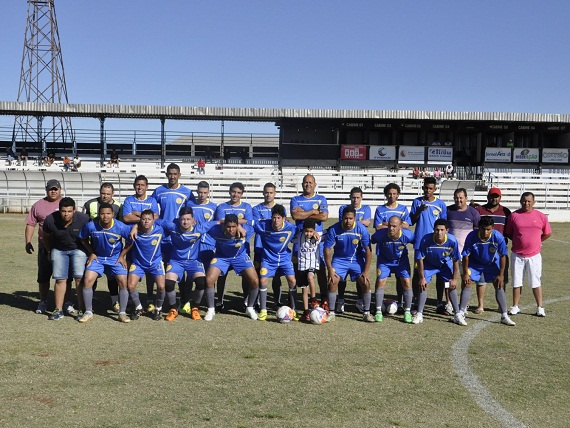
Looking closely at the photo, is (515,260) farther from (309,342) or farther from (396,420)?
(396,420)

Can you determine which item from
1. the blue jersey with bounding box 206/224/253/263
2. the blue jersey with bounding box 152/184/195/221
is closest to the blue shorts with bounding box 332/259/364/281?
the blue jersey with bounding box 206/224/253/263

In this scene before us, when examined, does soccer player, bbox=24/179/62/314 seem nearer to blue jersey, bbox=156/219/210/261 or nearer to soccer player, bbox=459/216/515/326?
blue jersey, bbox=156/219/210/261

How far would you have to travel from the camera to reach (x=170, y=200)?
33.1ft

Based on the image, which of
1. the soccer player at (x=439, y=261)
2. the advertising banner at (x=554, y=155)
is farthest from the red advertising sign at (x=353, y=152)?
the soccer player at (x=439, y=261)

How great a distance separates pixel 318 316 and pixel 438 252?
1992 millimetres

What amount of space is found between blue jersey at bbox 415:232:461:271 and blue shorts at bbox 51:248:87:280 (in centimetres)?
480

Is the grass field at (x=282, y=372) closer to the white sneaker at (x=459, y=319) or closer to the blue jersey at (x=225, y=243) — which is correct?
the white sneaker at (x=459, y=319)

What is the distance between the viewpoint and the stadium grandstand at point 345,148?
35.3 m

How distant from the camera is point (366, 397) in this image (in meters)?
5.77

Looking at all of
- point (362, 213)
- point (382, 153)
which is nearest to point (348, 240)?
point (362, 213)

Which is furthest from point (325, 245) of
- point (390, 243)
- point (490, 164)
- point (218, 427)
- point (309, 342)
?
point (490, 164)

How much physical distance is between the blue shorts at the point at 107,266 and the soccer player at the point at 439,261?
418 cm

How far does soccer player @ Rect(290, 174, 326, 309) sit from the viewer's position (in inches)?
380

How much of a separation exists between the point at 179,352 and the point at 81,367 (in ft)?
3.63
